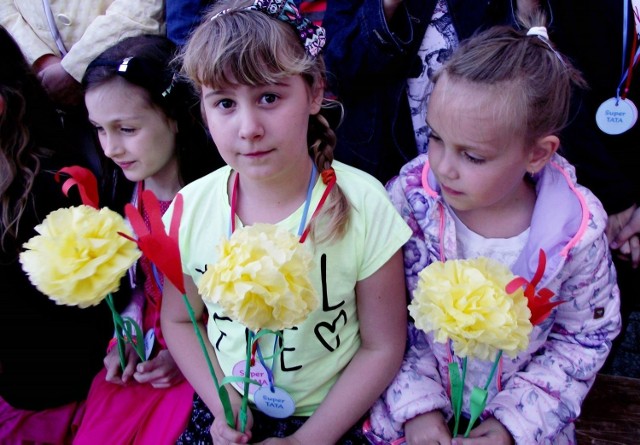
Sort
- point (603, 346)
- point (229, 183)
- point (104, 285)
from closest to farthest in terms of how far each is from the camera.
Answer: point (104, 285), point (603, 346), point (229, 183)

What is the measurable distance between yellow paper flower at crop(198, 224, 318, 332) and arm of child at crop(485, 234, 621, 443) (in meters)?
0.74

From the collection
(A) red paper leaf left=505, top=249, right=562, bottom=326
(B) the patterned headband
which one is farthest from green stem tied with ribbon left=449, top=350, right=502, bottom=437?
(B) the patterned headband

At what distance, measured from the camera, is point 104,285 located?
1.19 m

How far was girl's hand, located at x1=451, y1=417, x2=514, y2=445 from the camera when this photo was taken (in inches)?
53.5

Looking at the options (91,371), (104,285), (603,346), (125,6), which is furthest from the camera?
(125,6)

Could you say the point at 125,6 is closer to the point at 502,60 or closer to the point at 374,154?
the point at 374,154

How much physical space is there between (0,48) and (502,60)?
1605 mm

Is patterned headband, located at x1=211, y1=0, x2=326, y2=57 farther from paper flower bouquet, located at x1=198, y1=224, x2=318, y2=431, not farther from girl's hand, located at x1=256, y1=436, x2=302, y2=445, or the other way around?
girl's hand, located at x1=256, y1=436, x2=302, y2=445

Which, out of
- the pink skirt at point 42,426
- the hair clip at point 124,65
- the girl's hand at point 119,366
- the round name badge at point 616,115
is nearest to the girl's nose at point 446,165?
the round name badge at point 616,115

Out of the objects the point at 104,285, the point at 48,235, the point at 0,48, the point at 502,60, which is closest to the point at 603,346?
the point at 502,60

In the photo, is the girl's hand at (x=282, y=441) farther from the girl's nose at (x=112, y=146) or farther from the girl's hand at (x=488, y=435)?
the girl's nose at (x=112, y=146)

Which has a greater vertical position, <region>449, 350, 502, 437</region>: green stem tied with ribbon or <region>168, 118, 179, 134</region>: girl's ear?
<region>168, 118, 179, 134</region>: girl's ear

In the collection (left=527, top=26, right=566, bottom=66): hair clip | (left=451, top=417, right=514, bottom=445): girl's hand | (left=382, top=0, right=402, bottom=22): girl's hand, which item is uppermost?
(left=382, top=0, right=402, bottom=22): girl's hand

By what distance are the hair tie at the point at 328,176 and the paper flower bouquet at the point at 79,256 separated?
539mm
